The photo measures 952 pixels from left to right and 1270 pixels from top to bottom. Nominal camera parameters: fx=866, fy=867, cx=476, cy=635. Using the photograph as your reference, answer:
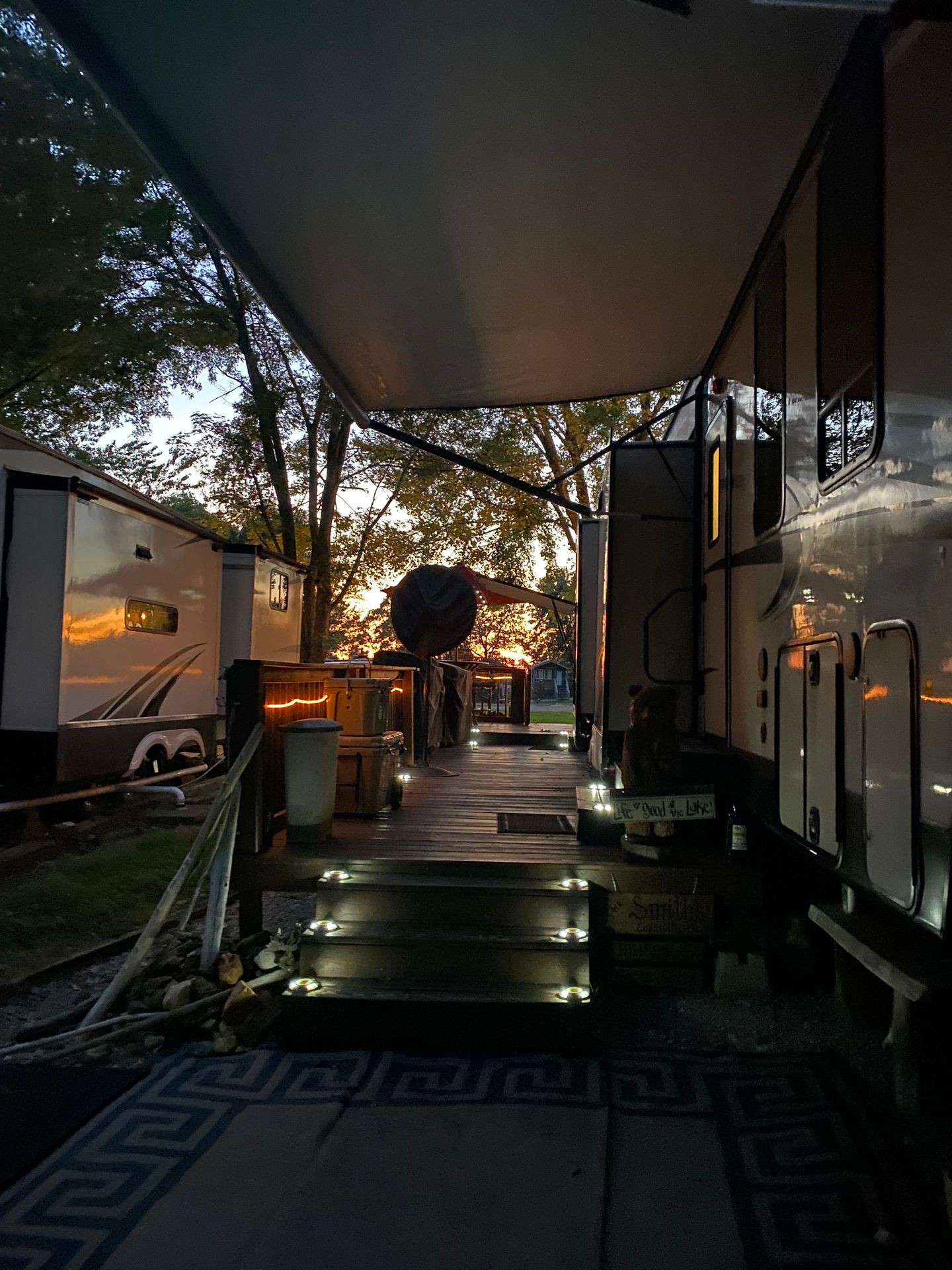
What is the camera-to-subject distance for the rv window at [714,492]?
194 inches

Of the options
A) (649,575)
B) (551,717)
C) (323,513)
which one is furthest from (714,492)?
(551,717)

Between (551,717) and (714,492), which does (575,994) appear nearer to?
(714,492)

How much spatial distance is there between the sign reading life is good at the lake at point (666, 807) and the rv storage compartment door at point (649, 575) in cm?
124

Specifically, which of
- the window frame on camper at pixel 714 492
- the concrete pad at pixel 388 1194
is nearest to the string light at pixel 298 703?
the concrete pad at pixel 388 1194

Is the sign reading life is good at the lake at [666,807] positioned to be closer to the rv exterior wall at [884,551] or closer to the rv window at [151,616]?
the rv exterior wall at [884,551]

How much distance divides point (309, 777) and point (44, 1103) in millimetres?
1881

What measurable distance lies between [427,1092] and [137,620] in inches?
281

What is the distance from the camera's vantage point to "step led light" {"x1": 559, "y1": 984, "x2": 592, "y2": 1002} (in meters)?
3.71

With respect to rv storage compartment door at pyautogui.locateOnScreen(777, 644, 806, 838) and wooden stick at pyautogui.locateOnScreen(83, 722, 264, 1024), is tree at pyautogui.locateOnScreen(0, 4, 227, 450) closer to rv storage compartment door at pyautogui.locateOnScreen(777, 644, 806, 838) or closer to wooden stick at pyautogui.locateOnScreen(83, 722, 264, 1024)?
wooden stick at pyautogui.locateOnScreen(83, 722, 264, 1024)

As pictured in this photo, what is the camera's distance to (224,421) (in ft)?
54.1

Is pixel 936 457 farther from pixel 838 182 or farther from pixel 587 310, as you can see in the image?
pixel 587 310

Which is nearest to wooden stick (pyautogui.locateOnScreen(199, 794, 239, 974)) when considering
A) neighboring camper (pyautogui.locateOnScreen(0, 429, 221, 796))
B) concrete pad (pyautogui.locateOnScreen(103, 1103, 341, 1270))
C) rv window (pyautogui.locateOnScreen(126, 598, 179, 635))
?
concrete pad (pyautogui.locateOnScreen(103, 1103, 341, 1270))

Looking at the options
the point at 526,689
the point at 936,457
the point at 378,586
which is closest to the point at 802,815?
the point at 936,457

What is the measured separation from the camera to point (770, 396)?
12.7 ft
